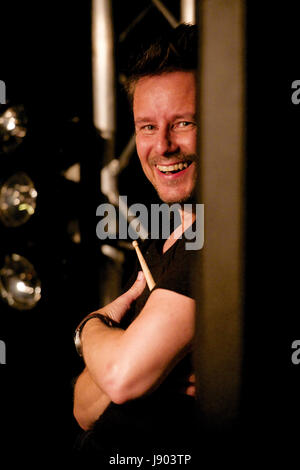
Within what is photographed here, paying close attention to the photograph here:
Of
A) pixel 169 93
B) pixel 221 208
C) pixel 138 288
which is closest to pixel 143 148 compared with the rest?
pixel 169 93

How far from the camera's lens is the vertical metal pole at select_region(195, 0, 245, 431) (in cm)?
66

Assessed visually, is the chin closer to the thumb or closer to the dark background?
the thumb

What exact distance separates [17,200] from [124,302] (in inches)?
20.8

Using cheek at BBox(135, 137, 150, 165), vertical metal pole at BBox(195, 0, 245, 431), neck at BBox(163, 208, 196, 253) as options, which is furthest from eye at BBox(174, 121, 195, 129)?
vertical metal pole at BBox(195, 0, 245, 431)

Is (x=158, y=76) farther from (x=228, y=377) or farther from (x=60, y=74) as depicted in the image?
(x=228, y=377)

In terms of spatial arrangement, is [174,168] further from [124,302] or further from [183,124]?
[124,302]

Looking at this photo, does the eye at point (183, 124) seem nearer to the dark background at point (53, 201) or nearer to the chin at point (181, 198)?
the chin at point (181, 198)

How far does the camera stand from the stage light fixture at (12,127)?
1345 millimetres

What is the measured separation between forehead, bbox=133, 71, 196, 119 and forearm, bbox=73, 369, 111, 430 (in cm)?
74

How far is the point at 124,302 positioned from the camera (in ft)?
3.72

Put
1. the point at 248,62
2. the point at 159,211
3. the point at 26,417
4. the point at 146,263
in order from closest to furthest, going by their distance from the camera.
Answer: the point at 248,62, the point at 146,263, the point at 26,417, the point at 159,211

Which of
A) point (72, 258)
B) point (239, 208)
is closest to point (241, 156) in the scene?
point (239, 208)

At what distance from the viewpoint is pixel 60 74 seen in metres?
1.53

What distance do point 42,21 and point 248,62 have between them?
3.55 feet
